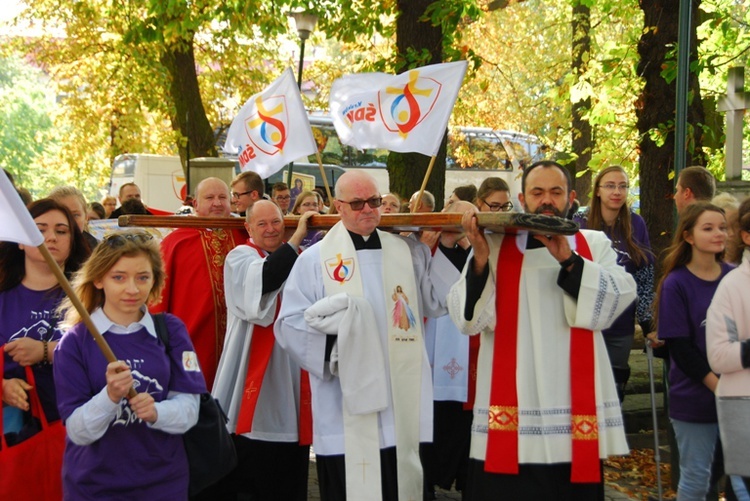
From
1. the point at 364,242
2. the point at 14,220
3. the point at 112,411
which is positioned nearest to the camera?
the point at 14,220

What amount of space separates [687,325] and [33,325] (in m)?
3.24

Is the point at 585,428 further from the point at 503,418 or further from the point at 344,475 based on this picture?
the point at 344,475

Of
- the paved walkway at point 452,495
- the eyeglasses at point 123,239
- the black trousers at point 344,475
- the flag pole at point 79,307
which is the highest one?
the eyeglasses at point 123,239

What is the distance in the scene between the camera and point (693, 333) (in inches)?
213

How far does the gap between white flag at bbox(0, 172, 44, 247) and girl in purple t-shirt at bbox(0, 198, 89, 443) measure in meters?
0.98

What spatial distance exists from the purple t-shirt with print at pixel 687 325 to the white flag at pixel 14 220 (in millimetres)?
3268

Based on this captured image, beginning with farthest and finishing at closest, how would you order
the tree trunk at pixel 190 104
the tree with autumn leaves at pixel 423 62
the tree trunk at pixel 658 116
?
the tree trunk at pixel 190 104 → the tree with autumn leaves at pixel 423 62 → the tree trunk at pixel 658 116

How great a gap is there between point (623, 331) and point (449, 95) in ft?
6.20

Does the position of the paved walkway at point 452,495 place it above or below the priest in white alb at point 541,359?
below

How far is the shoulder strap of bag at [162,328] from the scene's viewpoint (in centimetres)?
429

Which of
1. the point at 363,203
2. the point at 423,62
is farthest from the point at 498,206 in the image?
the point at 423,62

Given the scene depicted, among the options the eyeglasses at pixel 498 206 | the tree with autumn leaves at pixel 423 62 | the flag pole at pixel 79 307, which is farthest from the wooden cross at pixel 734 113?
the flag pole at pixel 79 307

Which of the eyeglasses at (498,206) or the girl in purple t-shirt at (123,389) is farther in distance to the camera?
the eyeglasses at (498,206)

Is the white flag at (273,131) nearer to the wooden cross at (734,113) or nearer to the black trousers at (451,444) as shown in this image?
the black trousers at (451,444)
